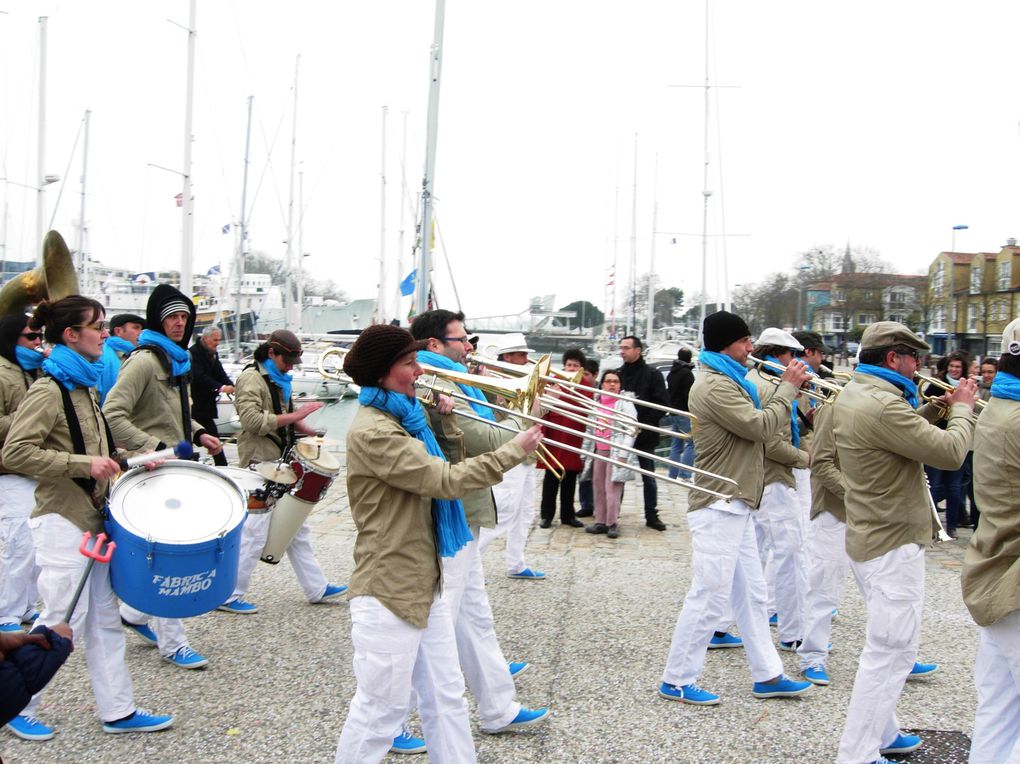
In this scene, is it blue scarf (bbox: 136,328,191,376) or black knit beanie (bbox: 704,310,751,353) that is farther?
blue scarf (bbox: 136,328,191,376)

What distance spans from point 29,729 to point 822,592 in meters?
4.08

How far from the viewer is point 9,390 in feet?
15.7

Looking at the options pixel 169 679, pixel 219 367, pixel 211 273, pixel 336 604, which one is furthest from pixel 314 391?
pixel 211 273

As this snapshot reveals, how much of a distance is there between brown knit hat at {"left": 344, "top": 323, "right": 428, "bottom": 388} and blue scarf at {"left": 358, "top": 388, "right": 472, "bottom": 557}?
62 millimetres

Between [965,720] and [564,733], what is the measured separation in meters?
2.02

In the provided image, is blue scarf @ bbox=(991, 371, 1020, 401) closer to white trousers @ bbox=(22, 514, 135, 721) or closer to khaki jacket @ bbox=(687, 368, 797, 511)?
khaki jacket @ bbox=(687, 368, 797, 511)

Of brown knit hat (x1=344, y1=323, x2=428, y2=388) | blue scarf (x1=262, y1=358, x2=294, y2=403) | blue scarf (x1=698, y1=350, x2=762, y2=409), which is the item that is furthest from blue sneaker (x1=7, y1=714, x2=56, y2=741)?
blue scarf (x1=698, y1=350, x2=762, y2=409)

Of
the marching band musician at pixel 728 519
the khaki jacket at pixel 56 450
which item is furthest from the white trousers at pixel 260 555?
the marching band musician at pixel 728 519

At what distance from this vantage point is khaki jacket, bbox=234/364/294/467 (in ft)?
18.9

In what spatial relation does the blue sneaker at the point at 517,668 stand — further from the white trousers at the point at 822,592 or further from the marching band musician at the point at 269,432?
the marching band musician at the point at 269,432

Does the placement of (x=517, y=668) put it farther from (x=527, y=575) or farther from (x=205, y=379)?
(x=205, y=379)

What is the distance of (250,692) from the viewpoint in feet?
14.6

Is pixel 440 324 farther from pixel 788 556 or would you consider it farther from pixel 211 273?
pixel 211 273

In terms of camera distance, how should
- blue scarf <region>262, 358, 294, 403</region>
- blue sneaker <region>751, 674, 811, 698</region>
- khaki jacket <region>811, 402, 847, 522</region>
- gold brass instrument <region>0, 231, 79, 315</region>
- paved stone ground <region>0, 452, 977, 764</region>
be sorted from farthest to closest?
blue scarf <region>262, 358, 294, 403</region>
gold brass instrument <region>0, 231, 79, 315</region>
khaki jacket <region>811, 402, 847, 522</region>
blue sneaker <region>751, 674, 811, 698</region>
paved stone ground <region>0, 452, 977, 764</region>
